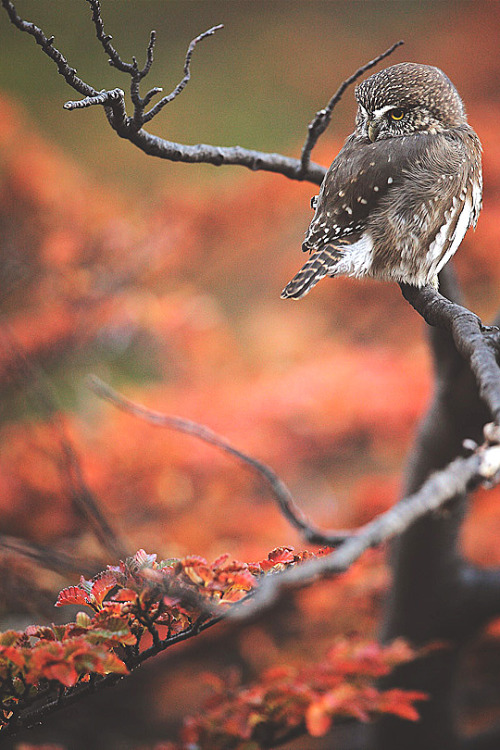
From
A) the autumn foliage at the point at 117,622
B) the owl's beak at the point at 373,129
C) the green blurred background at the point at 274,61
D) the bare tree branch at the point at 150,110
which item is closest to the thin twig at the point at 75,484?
the autumn foliage at the point at 117,622

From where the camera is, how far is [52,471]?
230 centimetres

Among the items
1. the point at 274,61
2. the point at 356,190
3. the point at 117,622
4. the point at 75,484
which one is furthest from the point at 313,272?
the point at 274,61

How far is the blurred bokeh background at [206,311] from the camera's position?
2.26 meters

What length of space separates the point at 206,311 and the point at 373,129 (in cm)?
224

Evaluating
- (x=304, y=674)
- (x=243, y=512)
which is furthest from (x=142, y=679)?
(x=304, y=674)

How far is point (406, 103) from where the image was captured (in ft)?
2.70

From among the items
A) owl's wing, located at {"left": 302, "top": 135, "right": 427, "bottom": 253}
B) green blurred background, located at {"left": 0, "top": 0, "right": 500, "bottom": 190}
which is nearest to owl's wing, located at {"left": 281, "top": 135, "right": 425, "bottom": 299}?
owl's wing, located at {"left": 302, "top": 135, "right": 427, "bottom": 253}

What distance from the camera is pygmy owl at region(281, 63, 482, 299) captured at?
32.2 inches

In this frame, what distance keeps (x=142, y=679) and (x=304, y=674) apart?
1.18 m

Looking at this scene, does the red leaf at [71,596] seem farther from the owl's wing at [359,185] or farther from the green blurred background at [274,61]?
the green blurred background at [274,61]

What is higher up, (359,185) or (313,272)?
(359,185)

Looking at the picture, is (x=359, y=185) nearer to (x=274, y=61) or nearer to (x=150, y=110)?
(x=150, y=110)

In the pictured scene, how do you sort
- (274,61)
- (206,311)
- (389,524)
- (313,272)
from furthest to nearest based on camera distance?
(274,61) → (206,311) → (313,272) → (389,524)

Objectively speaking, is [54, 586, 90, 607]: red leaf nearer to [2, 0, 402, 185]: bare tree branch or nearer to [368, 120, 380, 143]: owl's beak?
[2, 0, 402, 185]: bare tree branch
